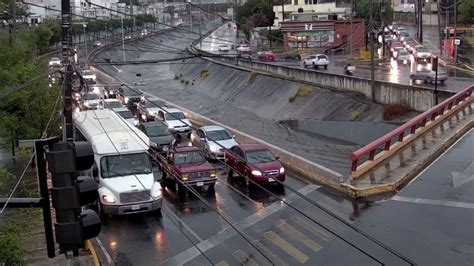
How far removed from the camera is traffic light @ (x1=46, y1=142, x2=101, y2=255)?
5505mm

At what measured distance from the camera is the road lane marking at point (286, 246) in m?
14.5

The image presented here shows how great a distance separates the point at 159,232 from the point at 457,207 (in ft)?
30.2

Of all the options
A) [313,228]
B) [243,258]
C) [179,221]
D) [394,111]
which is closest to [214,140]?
[179,221]

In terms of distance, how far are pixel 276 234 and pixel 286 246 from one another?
101 centimetres

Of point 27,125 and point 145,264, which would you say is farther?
point 27,125

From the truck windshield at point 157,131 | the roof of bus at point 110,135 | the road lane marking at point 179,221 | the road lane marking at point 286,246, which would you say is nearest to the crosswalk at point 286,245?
the road lane marking at point 286,246

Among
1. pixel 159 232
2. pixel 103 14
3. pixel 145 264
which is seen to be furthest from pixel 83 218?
pixel 103 14

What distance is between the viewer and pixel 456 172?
70.3ft

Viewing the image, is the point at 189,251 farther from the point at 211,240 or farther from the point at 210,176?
the point at 210,176

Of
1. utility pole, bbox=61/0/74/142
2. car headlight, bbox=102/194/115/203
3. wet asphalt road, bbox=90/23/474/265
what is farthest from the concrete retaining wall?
utility pole, bbox=61/0/74/142

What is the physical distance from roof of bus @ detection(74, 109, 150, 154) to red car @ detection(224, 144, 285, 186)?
147 inches

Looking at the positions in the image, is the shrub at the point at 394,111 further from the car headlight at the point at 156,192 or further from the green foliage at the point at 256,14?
the green foliage at the point at 256,14

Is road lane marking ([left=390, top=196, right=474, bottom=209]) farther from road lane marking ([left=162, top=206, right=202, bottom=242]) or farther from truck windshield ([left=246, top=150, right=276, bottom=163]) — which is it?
road lane marking ([left=162, top=206, right=202, bottom=242])

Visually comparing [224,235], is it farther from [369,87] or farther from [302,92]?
[302,92]
